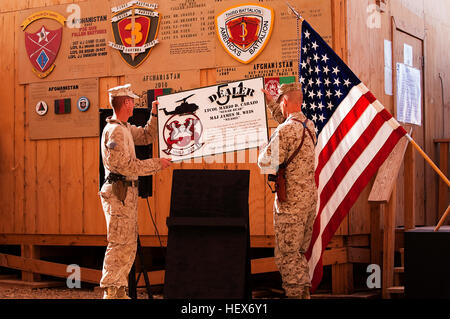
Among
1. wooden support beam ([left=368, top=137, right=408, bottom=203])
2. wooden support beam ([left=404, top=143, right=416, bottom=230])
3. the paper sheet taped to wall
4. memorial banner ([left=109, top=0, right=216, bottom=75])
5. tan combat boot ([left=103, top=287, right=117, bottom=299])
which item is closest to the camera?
tan combat boot ([left=103, top=287, right=117, bottom=299])

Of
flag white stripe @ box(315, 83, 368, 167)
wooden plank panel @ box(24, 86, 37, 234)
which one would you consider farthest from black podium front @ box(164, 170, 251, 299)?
wooden plank panel @ box(24, 86, 37, 234)

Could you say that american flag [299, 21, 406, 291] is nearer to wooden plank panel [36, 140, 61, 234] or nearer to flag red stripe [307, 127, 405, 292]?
flag red stripe [307, 127, 405, 292]

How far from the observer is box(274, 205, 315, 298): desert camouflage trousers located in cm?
557

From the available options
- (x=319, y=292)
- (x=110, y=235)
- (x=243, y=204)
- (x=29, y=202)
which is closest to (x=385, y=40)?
(x=319, y=292)

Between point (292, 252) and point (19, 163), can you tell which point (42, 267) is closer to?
point (19, 163)

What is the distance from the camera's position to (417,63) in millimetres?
8750

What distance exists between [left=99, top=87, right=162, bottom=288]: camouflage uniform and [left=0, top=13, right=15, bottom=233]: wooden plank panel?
3450 millimetres

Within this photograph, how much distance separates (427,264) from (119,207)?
2631 millimetres

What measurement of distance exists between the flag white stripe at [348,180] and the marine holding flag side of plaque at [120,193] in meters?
1.61

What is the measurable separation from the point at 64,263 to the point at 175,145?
3864 millimetres

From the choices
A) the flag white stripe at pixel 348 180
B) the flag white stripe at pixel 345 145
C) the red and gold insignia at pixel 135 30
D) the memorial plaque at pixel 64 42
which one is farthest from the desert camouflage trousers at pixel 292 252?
the memorial plaque at pixel 64 42

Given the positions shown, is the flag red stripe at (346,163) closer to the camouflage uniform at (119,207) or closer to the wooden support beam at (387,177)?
the wooden support beam at (387,177)

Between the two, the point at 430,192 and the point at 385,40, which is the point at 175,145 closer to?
the point at 385,40

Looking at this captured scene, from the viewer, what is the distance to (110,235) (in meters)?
5.60
